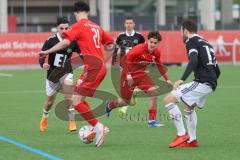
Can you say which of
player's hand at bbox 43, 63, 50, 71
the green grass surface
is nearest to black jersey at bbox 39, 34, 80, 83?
player's hand at bbox 43, 63, 50, 71

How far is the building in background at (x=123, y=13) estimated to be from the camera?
52.1 metres

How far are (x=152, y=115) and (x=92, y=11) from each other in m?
43.8

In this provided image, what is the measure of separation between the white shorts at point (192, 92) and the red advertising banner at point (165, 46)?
25382mm

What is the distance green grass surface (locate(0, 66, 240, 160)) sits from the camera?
10.8 metres

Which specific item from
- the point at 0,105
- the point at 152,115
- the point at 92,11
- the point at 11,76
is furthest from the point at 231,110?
the point at 92,11

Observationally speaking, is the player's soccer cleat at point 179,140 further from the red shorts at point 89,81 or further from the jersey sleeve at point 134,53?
the jersey sleeve at point 134,53

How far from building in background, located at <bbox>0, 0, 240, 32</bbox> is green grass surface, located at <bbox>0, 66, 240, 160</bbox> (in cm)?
2849

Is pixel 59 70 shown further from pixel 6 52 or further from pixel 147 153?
pixel 6 52

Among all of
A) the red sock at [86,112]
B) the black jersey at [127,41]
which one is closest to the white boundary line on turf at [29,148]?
the red sock at [86,112]

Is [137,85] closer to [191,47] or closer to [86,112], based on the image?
[86,112]

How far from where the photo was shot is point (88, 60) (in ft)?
39.8

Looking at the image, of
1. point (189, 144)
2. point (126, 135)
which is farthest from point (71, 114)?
point (189, 144)

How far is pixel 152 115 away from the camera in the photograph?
14.9m

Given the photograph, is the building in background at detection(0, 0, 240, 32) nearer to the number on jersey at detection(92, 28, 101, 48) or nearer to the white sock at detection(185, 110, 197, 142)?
the number on jersey at detection(92, 28, 101, 48)
